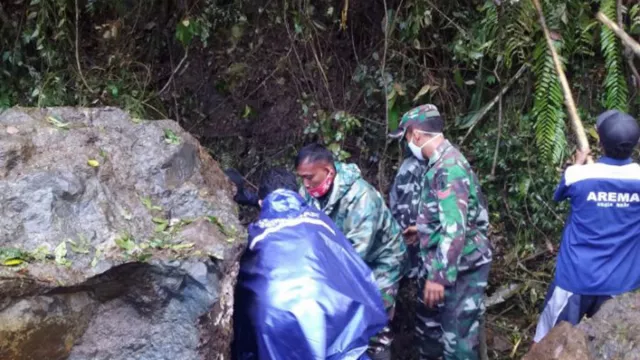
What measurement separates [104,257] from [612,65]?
4172mm

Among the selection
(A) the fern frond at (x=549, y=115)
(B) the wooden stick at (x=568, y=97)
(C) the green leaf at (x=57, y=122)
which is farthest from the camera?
(A) the fern frond at (x=549, y=115)

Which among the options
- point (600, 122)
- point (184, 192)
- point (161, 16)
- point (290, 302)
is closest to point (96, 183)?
point (184, 192)

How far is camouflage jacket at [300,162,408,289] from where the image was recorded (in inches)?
156

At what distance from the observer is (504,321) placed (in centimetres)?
550

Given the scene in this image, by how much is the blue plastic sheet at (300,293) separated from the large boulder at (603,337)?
757 millimetres

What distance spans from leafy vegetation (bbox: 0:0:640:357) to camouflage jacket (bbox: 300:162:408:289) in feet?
5.21

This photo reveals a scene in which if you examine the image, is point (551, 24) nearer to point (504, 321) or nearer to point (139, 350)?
point (504, 321)

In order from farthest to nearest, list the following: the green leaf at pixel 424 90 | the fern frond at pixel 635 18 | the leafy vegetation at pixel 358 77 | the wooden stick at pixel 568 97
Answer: the green leaf at pixel 424 90, the leafy vegetation at pixel 358 77, the fern frond at pixel 635 18, the wooden stick at pixel 568 97

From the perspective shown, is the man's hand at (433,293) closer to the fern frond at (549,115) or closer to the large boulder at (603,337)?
the large boulder at (603,337)

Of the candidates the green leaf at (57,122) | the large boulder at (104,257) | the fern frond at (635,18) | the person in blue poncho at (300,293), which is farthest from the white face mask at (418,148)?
the fern frond at (635,18)

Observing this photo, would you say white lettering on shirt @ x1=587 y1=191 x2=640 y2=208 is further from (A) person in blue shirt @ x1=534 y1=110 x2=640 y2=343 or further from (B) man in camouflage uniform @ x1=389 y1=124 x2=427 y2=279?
(B) man in camouflage uniform @ x1=389 y1=124 x2=427 y2=279

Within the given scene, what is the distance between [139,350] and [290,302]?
60cm

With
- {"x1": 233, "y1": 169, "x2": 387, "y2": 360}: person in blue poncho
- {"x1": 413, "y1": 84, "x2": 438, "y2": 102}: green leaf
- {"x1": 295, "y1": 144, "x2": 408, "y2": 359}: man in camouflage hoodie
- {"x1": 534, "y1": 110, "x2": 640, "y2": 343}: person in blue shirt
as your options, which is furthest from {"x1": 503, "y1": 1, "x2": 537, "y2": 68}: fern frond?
{"x1": 233, "y1": 169, "x2": 387, "y2": 360}: person in blue poncho

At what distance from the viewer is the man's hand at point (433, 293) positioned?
400 centimetres
